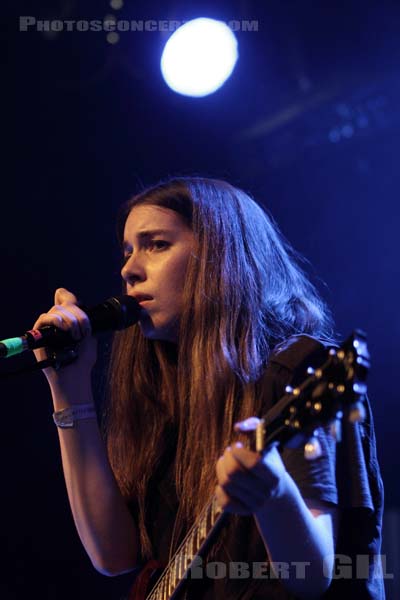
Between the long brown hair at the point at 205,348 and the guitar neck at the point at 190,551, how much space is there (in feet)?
0.42

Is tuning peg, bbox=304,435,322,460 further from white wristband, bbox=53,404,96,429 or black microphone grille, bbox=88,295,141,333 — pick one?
white wristband, bbox=53,404,96,429

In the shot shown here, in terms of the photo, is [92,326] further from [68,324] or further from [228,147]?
[228,147]

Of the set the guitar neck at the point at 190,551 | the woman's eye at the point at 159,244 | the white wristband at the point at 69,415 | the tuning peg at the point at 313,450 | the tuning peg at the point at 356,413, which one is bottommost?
the guitar neck at the point at 190,551

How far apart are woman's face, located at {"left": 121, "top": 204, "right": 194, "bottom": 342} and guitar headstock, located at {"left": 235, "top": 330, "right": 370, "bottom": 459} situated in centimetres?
63

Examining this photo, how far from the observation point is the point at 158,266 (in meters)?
1.69

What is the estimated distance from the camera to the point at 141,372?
192cm

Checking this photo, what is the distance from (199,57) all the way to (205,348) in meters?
1.39

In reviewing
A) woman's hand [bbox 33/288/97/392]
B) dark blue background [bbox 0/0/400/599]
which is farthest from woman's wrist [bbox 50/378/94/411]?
dark blue background [bbox 0/0/400/599]

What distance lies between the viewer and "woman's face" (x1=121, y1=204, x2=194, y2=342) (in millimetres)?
1661

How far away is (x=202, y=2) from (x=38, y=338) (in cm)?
170

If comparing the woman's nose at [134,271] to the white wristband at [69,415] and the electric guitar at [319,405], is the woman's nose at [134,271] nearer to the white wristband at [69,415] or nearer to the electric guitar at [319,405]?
the white wristband at [69,415]

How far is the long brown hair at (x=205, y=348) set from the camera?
5.00 ft

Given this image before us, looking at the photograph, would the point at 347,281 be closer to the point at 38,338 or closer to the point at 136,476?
the point at 136,476

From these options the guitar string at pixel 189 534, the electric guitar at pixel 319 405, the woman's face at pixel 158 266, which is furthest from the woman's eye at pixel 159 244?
the electric guitar at pixel 319 405
